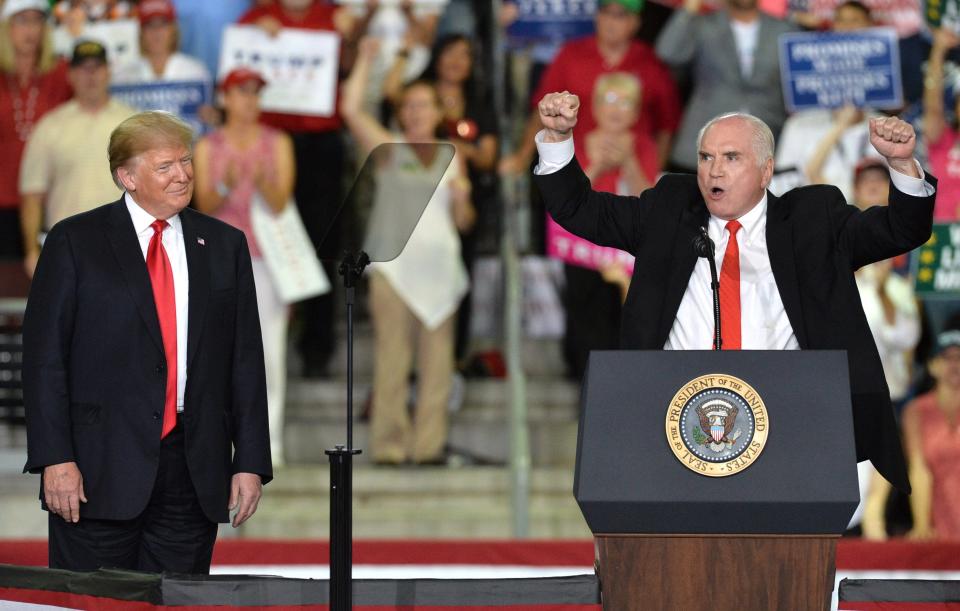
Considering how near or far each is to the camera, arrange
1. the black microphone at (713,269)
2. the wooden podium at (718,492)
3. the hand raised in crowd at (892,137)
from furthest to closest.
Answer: the hand raised in crowd at (892,137)
the black microphone at (713,269)
the wooden podium at (718,492)

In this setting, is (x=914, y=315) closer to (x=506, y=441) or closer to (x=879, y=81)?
(x=879, y=81)

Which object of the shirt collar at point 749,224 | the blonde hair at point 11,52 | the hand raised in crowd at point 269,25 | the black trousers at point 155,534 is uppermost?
the hand raised in crowd at point 269,25

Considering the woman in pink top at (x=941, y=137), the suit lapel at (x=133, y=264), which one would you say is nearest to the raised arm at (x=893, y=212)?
the suit lapel at (x=133, y=264)

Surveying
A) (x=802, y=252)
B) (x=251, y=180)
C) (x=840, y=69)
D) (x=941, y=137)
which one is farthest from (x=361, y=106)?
(x=802, y=252)

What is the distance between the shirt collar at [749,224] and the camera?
3.98 m

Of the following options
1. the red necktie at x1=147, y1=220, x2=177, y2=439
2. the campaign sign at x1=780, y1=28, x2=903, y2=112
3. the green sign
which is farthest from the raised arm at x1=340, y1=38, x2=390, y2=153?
the red necktie at x1=147, y1=220, x2=177, y2=439

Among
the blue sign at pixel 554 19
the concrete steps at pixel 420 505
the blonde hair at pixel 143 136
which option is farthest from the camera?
the blue sign at pixel 554 19

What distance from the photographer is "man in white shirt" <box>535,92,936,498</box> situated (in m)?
3.82

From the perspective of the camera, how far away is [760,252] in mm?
3959

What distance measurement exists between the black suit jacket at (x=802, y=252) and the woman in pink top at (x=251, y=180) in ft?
13.5

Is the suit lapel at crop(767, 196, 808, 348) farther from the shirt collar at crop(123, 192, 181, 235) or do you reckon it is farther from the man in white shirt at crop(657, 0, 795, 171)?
the man in white shirt at crop(657, 0, 795, 171)

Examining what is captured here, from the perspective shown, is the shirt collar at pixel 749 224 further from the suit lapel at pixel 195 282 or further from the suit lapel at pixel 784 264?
the suit lapel at pixel 195 282

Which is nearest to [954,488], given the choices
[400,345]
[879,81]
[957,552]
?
[957,552]

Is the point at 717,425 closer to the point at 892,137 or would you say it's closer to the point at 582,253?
the point at 892,137
